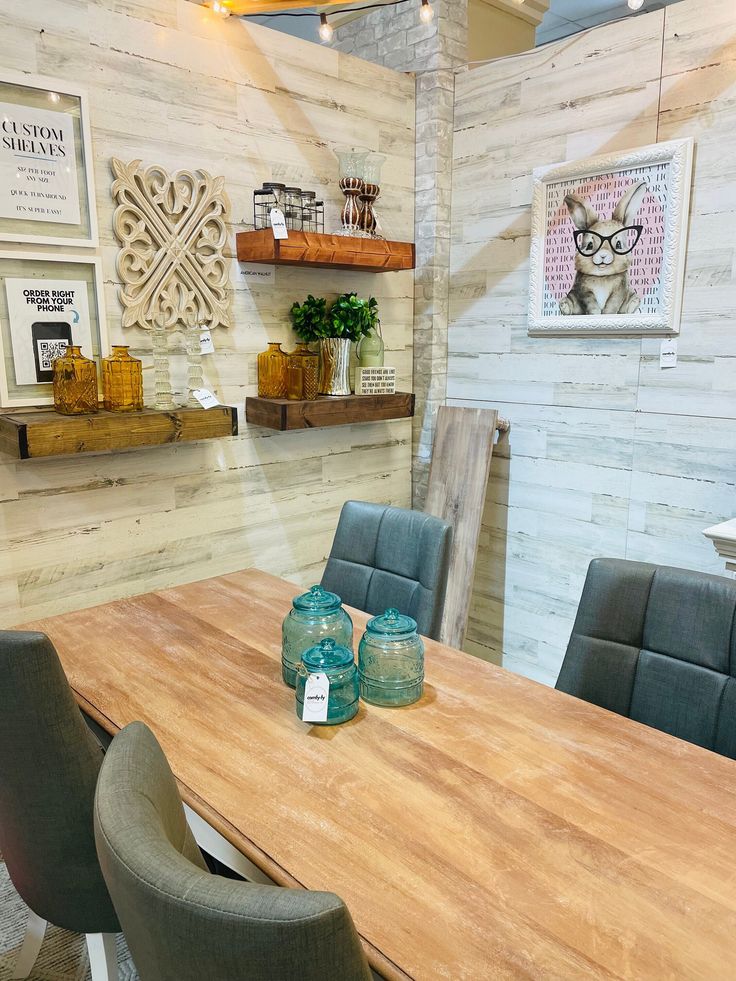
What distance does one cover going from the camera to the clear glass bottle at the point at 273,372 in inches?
103

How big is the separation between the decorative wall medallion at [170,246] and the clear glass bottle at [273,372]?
0.18m

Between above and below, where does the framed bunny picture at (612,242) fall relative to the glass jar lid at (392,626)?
above

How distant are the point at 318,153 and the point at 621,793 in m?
2.39

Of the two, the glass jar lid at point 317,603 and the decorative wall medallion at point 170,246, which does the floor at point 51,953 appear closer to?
the glass jar lid at point 317,603

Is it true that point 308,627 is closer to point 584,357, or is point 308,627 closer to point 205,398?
point 205,398

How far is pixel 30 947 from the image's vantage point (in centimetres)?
167

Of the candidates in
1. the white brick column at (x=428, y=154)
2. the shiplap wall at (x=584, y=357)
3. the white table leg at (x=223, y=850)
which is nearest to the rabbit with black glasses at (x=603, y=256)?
the shiplap wall at (x=584, y=357)

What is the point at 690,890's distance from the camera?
959mm

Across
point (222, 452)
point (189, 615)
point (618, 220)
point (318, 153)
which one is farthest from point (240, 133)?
point (189, 615)

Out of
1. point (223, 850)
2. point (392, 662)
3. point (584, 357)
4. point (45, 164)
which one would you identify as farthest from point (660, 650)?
point (45, 164)

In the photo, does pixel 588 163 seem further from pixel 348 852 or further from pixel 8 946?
pixel 8 946

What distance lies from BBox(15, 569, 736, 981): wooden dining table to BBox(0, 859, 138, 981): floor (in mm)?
716

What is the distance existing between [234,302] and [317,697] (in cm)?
163

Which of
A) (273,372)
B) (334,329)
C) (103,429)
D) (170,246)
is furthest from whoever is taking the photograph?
(334,329)
